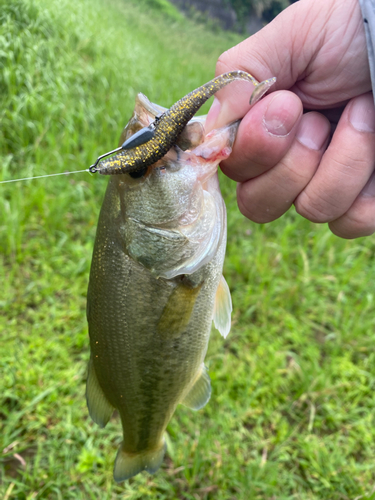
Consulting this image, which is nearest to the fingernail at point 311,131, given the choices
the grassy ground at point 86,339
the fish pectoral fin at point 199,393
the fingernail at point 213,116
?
the fingernail at point 213,116

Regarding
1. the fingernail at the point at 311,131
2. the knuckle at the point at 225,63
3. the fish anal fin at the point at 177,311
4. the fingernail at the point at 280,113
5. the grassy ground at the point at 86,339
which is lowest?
the grassy ground at the point at 86,339

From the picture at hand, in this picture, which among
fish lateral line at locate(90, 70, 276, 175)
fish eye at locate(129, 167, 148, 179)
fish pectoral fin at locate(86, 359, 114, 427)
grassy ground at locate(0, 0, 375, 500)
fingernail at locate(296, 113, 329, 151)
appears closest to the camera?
fish lateral line at locate(90, 70, 276, 175)

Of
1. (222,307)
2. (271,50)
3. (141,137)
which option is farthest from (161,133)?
(222,307)

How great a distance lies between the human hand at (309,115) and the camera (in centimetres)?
117

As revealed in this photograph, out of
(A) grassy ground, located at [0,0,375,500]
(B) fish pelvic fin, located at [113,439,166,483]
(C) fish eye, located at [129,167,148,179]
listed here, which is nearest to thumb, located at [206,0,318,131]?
(C) fish eye, located at [129,167,148,179]

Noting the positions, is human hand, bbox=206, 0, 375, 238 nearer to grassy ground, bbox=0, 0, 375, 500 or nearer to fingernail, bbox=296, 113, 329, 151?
fingernail, bbox=296, 113, 329, 151

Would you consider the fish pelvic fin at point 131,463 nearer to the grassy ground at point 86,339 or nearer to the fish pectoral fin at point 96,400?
the fish pectoral fin at point 96,400

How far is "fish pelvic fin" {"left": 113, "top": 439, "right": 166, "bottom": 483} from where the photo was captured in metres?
1.54

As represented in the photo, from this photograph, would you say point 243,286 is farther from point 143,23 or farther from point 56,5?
point 143,23

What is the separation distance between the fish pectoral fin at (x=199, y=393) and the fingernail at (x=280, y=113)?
1.06m

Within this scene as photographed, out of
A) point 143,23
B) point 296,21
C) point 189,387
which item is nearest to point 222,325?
point 189,387

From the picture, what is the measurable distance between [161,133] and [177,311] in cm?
62

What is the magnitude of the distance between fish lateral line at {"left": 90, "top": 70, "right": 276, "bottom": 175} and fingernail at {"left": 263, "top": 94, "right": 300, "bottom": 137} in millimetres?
175

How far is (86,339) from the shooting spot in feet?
8.39
